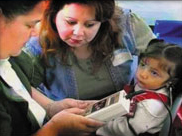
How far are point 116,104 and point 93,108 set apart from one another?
0.12 m

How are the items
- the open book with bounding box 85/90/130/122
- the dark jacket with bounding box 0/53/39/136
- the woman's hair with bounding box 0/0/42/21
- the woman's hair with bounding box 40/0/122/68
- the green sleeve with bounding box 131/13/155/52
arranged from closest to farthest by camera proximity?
the woman's hair with bounding box 0/0/42/21 → the dark jacket with bounding box 0/53/39/136 → the open book with bounding box 85/90/130/122 → the woman's hair with bounding box 40/0/122/68 → the green sleeve with bounding box 131/13/155/52

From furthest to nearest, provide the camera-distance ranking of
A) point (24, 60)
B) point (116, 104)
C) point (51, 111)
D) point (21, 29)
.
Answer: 1. point (51, 111)
2. point (24, 60)
3. point (116, 104)
4. point (21, 29)

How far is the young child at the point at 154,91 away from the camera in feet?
3.61

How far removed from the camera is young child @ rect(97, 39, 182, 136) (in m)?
1.10

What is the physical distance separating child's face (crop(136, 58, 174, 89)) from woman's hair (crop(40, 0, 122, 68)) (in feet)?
0.69

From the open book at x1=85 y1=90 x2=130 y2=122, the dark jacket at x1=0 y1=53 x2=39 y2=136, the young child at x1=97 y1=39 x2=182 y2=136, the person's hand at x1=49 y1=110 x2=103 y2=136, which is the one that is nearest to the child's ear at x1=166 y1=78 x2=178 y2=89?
the young child at x1=97 y1=39 x2=182 y2=136

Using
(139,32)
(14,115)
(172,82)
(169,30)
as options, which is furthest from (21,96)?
(169,30)

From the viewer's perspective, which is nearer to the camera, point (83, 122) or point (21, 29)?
point (21, 29)

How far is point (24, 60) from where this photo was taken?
1.10 m

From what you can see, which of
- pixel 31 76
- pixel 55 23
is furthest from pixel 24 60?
pixel 55 23

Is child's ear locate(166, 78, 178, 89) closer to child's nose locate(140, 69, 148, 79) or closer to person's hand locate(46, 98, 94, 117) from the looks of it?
child's nose locate(140, 69, 148, 79)

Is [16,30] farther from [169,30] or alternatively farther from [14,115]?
[169,30]

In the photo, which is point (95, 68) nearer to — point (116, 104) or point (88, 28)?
point (88, 28)

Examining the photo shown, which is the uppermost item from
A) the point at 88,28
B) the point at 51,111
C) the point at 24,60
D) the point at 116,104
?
the point at 88,28
